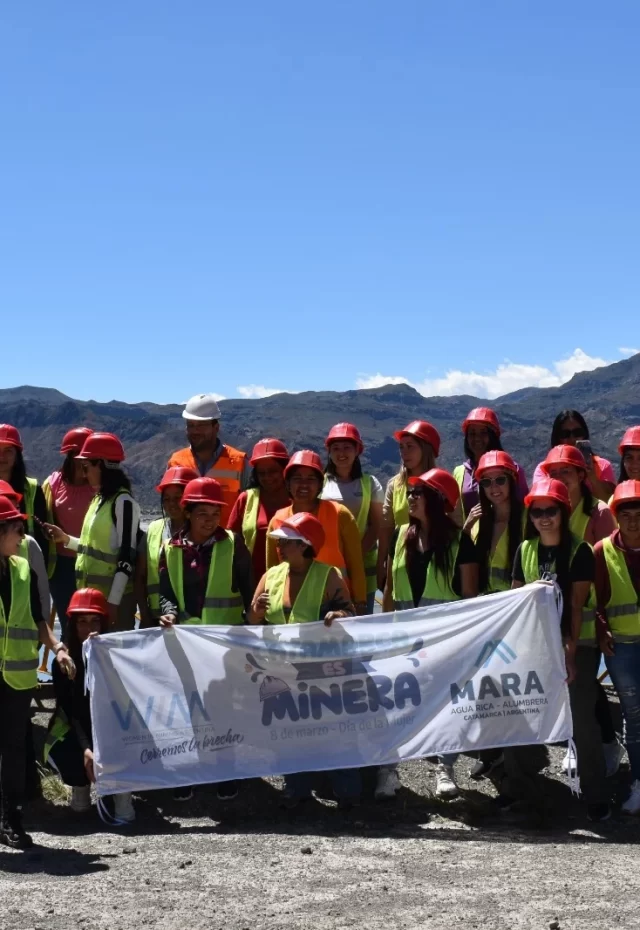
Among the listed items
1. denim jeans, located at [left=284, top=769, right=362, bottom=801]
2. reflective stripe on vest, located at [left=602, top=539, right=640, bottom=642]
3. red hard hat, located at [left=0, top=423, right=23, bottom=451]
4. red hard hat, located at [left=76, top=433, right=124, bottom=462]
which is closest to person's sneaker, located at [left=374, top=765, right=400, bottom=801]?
denim jeans, located at [left=284, top=769, right=362, bottom=801]

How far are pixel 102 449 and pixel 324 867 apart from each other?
3.21 metres

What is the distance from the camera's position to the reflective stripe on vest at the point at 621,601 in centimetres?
718

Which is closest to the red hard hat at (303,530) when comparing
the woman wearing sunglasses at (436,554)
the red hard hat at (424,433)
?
the woman wearing sunglasses at (436,554)

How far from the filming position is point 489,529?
761cm

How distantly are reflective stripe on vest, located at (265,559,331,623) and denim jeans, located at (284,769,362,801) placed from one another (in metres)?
1.00

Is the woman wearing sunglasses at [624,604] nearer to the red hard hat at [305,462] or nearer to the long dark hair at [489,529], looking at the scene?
the long dark hair at [489,529]

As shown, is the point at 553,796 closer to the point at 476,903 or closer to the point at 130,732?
the point at 476,903

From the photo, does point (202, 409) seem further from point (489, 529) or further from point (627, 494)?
point (627, 494)

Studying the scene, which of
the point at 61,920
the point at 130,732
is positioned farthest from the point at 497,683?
the point at 61,920

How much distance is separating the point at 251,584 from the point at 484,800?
212 cm

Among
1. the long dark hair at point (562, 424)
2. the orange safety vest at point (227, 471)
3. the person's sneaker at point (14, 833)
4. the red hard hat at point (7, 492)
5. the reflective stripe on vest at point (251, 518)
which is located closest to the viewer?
the person's sneaker at point (14, 833)

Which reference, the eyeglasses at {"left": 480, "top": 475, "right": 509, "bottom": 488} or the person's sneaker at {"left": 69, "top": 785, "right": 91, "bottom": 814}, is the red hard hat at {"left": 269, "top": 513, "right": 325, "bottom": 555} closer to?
the eyeglasses at {"left": 480, "top": 475, "right": 509, "bottom": 488}

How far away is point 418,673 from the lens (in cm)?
741

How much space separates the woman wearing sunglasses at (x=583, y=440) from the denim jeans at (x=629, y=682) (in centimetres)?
149
